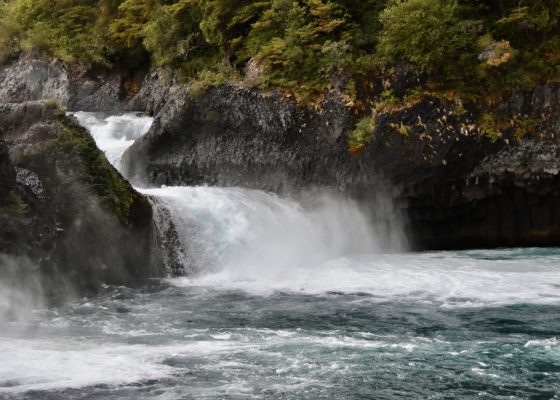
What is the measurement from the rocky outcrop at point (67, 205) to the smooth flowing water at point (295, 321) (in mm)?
689

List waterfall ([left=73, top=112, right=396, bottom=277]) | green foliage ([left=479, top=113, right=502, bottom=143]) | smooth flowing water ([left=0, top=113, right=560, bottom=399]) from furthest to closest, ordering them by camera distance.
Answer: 1. green foliage ([left=479, top=113, right=502, bottom=143])
2. waterfall ([left=73, top=112, right=396, bottom=277])
3. smooth flowing water ([left=0, top=113, right=560, bottom=399])

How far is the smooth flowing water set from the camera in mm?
8391

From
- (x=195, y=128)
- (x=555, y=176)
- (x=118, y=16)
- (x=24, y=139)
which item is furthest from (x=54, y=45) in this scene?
(x=555, y=176)

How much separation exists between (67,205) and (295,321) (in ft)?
17.6

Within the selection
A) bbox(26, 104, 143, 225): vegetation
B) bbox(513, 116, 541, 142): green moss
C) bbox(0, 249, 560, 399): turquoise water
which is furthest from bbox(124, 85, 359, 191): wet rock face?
bbox(26, 104, 143, 225): vegetation

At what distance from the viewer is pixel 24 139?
14.1 meters

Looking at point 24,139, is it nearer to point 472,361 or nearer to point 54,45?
A: point 472,361

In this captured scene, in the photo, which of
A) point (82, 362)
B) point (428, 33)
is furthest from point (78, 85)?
point (82, 362)

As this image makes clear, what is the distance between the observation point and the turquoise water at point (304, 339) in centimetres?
827

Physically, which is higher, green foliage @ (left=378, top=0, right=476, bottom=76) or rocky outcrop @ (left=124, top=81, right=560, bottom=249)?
green foliage @ (left=378, top=0, right=476, bottom=76)

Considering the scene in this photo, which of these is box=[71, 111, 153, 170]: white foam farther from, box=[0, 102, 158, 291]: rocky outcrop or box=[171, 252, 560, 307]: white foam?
box=[171, 252, 560, 307]: white foam

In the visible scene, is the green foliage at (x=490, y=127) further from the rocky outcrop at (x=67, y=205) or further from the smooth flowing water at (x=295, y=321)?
the rocky outcrop at (x=67, y=205)

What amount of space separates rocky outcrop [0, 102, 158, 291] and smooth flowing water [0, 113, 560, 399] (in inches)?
27.1

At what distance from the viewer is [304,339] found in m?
10.4
